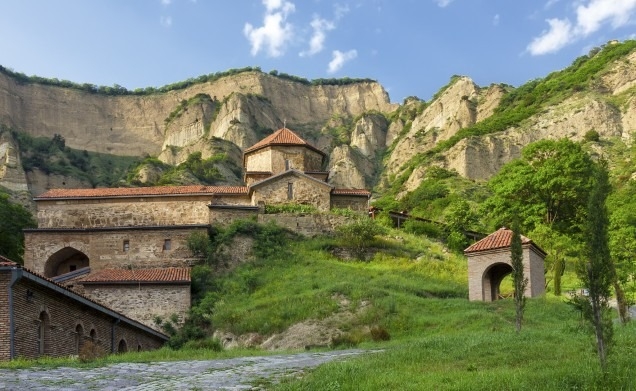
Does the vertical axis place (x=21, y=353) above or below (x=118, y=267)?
below

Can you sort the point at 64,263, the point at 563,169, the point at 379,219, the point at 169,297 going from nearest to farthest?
the point at 169,297
the point at 64,263
the point at 379,219
the point at 563,169

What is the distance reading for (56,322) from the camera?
21156 mm

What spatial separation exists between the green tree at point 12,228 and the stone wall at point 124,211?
334 cm

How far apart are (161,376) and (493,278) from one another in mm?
20768

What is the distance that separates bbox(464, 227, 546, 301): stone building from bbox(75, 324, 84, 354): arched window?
15.6 metres

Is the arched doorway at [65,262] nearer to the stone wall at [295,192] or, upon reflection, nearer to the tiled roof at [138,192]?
the tiled roof at [138,192]

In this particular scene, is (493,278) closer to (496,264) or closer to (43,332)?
(496,264)

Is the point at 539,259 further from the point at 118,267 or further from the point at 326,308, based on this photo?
the point at 118,267

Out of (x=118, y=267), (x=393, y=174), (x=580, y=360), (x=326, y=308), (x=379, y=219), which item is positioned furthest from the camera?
(x=393, y=174)

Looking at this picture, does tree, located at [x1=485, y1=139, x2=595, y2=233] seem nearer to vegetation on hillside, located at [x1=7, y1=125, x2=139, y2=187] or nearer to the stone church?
the stone church

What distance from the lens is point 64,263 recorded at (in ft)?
136

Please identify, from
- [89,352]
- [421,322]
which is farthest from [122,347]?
[421,322]

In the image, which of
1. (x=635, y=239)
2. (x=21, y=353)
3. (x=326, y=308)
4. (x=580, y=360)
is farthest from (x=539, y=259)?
(x=21, y=353)

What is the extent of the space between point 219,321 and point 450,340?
14833 mm
